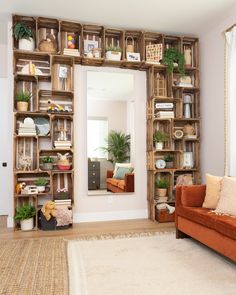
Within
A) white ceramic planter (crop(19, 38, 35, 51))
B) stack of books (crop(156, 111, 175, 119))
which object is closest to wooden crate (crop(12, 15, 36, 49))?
white ceramic planter (crop(19, 38, 35, 51))

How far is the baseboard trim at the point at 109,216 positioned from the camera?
438cm

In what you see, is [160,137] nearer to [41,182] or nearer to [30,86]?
[41,182]

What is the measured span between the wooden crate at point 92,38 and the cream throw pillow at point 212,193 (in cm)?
255

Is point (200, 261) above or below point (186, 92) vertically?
below

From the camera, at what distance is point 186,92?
15.7ft

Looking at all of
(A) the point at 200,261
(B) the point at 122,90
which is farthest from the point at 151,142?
(A) the point at 200,261

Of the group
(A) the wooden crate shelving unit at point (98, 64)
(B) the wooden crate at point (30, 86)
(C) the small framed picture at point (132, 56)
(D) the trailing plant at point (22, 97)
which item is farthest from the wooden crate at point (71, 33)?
(D) the trailing plant at point (22, 97)

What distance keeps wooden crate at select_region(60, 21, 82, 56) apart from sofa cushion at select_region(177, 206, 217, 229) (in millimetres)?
2809

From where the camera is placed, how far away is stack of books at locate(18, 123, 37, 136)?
156 inches

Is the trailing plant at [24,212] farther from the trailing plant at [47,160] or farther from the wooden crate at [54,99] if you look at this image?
the wooden crate at [54,99]

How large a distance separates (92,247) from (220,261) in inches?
53.4

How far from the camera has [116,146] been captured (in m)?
4.55

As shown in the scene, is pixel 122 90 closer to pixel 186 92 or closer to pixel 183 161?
pixel 186 92

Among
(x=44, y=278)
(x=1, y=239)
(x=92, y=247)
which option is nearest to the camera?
(x=44, y=278)
